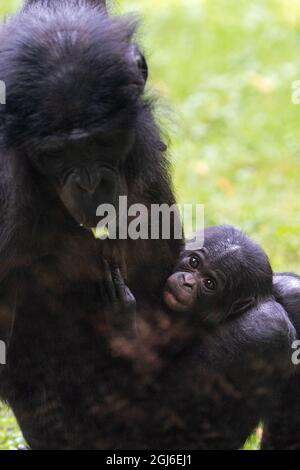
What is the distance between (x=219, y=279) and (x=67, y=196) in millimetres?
1318

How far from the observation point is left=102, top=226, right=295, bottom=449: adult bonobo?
16.0ft

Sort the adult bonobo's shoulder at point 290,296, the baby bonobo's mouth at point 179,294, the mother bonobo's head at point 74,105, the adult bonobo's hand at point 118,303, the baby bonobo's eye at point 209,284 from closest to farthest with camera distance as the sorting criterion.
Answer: the mother bonobo's head at point 74,105, the adult bonobo's hand at point 118,303, the baby bonobo's mouth at point 179,294, the adult bonobo's shoulder at point 290,296, the baby bonobo's eye at point 209,284

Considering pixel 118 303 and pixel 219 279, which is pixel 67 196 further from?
pixel 219 279

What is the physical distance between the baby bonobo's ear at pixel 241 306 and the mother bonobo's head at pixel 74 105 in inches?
40.0

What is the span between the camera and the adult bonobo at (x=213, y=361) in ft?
16.0

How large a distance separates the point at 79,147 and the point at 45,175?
0.78ft

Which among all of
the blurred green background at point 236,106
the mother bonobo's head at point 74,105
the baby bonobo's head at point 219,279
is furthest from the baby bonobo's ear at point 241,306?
the blurred green background at point 236,106

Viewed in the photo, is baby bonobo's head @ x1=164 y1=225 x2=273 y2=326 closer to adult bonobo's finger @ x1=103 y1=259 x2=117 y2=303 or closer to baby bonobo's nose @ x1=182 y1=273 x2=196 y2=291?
baby bonobo's nose @ x1=182 y1=273 x2=196 y2=291

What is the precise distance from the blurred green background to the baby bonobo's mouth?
1.57 metres

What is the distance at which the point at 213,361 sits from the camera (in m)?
4.87

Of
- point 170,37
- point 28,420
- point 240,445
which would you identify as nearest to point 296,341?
point 240,445

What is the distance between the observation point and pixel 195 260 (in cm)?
543

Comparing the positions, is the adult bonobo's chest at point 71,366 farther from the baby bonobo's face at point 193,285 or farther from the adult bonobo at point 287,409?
the adult bonobo at point 287,409

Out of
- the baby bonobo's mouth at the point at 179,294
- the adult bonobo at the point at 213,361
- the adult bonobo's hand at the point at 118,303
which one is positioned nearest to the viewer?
the adult bonobo's hand at the point at 118,303
